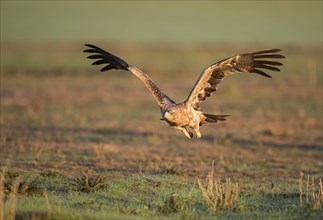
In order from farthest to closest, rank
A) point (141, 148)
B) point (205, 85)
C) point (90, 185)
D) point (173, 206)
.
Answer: point (141, 148) < point (205, 85) < point (90, 185) < point (173, 206)

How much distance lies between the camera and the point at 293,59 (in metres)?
47.5

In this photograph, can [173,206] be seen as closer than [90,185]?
Yes

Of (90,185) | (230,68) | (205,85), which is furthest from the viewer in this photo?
(205,85)

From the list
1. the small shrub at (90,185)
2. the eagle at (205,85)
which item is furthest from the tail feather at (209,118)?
the small shrub at (90,185)

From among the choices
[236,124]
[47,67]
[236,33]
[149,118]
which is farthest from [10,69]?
[236,33]

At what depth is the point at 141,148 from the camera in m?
16.2

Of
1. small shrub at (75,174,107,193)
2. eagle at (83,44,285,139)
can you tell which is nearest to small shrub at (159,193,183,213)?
small shrub at (75,174,107,193)

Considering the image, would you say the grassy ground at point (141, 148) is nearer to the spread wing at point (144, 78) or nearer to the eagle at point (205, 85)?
the eagle at point (205, 85)

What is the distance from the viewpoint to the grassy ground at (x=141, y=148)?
9.54 m

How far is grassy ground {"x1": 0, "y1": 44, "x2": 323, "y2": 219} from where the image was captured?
954cm

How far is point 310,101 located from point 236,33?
50702 millimetres

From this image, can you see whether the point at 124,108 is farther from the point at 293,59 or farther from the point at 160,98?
the point at 293,59

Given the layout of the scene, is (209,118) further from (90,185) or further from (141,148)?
(141,148)

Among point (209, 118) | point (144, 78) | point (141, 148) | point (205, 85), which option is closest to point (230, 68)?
point (205, 85)
